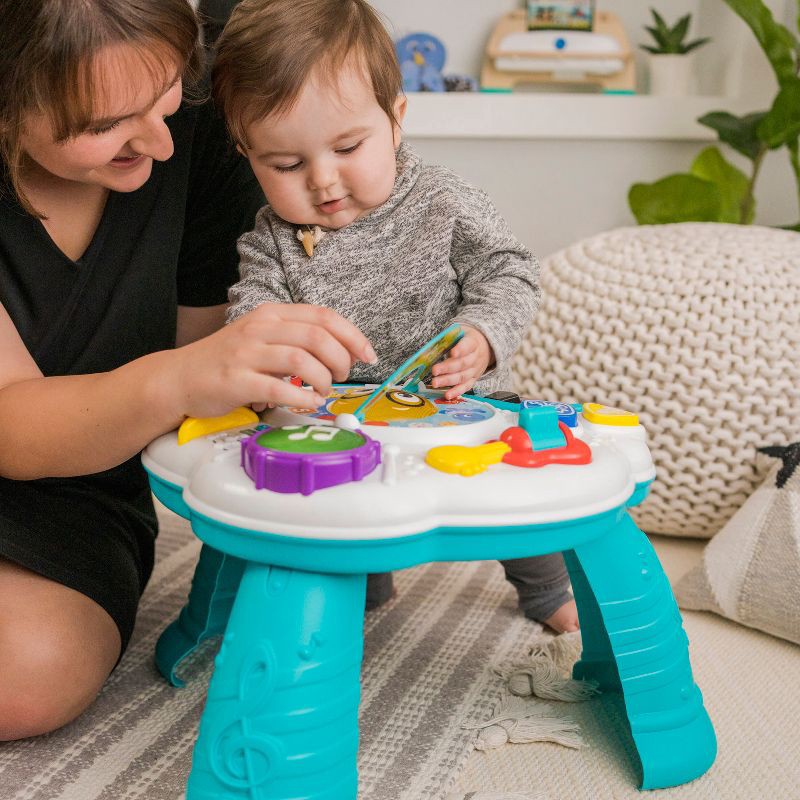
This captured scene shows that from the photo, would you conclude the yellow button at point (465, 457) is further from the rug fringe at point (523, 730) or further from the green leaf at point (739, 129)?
the green leaf at point (739, 129)

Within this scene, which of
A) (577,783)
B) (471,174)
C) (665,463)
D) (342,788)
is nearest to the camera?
(342,788)

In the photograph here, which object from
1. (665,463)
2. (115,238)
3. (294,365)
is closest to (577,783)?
(294,365)

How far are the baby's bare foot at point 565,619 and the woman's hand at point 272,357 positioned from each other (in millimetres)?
437

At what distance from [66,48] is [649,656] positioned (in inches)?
22.8

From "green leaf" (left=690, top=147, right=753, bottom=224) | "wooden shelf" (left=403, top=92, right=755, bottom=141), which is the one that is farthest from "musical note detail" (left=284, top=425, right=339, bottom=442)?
"wooden shelf" (left=403, top=92, right=755, bottom=141)

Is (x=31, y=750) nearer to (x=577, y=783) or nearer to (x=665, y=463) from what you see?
(x=577, y=783)

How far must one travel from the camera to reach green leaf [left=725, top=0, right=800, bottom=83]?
1484 mm

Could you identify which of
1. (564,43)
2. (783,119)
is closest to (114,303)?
(783,119)

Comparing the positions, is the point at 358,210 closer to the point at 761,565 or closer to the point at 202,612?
the point at 202,612

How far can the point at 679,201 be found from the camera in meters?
1.48

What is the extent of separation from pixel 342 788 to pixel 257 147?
0.51 metres

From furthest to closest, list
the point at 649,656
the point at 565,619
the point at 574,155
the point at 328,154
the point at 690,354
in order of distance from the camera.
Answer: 1. the point at 574,155
2. the point at 690,354
3. the point at 565,619
4. the point at 328,154
5. the point at 649,656

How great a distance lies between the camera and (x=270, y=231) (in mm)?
870

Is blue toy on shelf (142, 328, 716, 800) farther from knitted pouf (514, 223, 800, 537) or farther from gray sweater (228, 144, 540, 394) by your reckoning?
knitted pouf (514, 223, 800, 537)
